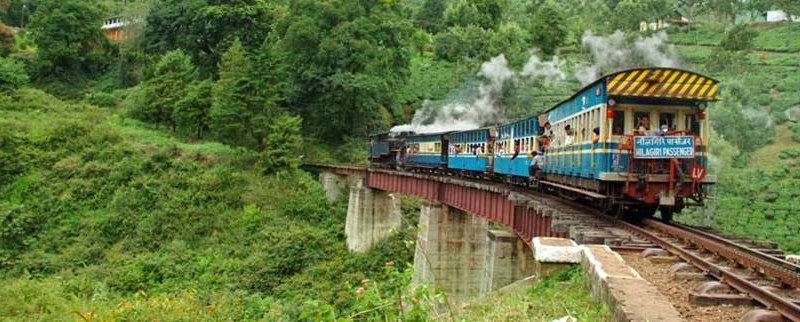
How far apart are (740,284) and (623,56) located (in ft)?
195

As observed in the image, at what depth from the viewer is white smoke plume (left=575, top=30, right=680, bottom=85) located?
63625 millimetres

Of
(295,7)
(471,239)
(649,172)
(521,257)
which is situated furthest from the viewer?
(295,7)

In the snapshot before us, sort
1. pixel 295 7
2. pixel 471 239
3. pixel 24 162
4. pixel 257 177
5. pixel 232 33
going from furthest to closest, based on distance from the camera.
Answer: pixel 232 33 → pixel 295 7 → pixel 257 177 → pixel 24 162 → pixel 471 239

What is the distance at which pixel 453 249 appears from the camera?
2723cm

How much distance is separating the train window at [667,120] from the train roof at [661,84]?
398mm

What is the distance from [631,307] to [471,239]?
21.8 m

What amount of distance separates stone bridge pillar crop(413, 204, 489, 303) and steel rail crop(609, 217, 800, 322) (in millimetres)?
15771

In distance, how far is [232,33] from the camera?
51.1 metres

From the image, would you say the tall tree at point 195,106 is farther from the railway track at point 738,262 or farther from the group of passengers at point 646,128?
the railway track at point 738,262

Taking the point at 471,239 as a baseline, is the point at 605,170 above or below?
above

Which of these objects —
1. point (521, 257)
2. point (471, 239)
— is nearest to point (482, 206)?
point (521, 257)

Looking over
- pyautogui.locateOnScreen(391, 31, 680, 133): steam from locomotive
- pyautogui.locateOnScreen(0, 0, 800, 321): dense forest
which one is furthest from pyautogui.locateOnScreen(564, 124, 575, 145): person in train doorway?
pyautogui.locateOnScreen(391, 31, 680, 133): steam from locomotive

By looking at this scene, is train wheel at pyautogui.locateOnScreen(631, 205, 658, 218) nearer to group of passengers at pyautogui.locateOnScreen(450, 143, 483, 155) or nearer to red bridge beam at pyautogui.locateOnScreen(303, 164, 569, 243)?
red bridge beam at pyautogui.locateOnScreen(303, 164, 569, 243)

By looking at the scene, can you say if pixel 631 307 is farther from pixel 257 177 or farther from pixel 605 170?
pixel 257 177
